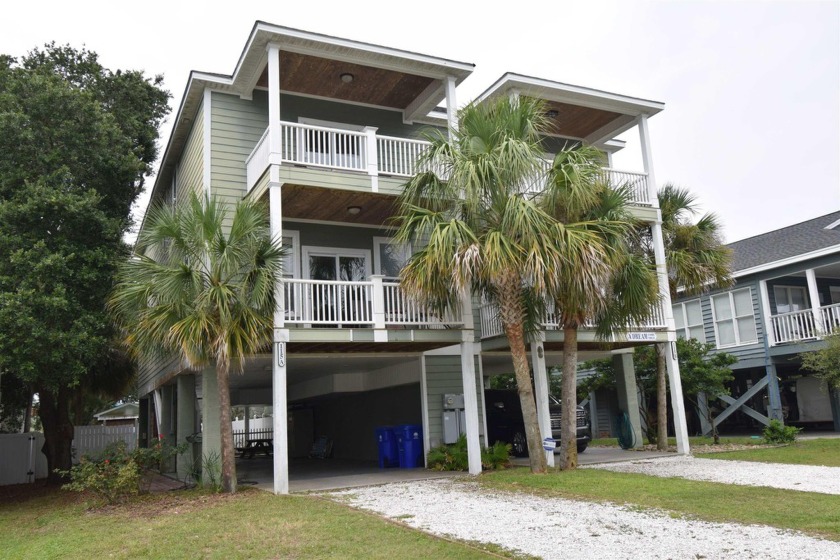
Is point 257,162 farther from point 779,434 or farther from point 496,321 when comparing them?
point 779,434

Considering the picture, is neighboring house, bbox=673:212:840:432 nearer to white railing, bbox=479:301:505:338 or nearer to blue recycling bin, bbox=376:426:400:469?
white railing, bbox=479:301:505:338

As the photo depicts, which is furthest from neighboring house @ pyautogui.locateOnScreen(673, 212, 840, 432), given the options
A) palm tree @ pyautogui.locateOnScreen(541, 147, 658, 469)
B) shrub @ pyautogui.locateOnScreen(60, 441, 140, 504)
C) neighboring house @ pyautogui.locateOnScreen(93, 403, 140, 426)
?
neighboring house @ pyautogui.locateOnScreen(93, 403, 140, 426)

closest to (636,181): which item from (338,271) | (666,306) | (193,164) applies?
(666,306)

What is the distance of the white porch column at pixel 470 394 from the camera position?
14.1 m

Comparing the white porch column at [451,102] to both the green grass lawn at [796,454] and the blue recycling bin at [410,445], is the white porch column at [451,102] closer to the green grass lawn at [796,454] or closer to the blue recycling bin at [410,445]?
the blue recycling bin at [410,445]

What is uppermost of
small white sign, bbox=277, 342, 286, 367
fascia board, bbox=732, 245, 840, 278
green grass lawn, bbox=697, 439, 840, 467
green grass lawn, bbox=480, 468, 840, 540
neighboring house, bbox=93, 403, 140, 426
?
fascia board, bbox=732, 245, 840, 278

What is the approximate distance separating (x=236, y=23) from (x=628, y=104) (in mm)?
9435

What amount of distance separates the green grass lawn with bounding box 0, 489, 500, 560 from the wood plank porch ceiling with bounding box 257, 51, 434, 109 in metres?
8.73

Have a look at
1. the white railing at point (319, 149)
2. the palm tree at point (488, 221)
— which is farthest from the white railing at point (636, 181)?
the white railing at point (319, 149)

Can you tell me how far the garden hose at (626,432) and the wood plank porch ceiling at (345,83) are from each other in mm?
10387

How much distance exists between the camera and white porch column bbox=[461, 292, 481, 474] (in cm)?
1407

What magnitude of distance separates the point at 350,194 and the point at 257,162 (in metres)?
2.15

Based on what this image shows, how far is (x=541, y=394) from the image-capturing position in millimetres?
14781

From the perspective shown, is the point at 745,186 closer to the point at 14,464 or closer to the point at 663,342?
the point at 663,342
